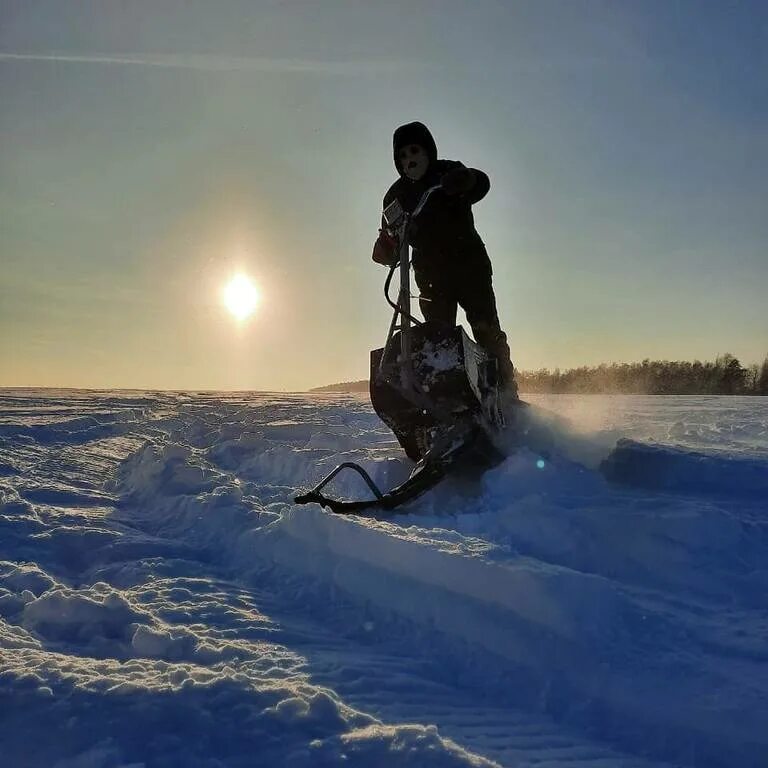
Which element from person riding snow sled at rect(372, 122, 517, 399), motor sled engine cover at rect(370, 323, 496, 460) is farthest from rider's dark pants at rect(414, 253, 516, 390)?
motor sled engine cover at rect(370, 323, 496, 460)

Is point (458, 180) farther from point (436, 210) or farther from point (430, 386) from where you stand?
point (430, 386)

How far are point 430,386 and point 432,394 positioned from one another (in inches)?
2.0

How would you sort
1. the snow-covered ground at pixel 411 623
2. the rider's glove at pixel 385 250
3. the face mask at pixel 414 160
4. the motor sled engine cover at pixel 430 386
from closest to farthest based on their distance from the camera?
the snow-covered ground at pixel 411 623
the motor sled engine cover at pixel 430 386
the rider's glove at pixel 385 250
the face mask at pixel 414 160

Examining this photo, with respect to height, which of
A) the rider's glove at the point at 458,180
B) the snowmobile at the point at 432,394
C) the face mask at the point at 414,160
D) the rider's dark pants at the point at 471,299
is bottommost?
the snowmobile at the point at 432,394

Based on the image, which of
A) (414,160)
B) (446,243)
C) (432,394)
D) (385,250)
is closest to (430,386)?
(432,394)

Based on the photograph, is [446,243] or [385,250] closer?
[385,250]

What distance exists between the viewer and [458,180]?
13.0ft

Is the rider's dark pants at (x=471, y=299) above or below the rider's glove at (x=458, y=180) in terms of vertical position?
below

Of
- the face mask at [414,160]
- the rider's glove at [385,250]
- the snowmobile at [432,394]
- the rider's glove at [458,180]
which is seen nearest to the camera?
the snowmobile at [432,394]

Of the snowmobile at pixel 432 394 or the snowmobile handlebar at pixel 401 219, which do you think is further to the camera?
the snowmobile handlebar at pixel 401 219

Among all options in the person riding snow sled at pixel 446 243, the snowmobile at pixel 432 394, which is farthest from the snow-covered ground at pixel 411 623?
the person riding snow sled at pixel 446 243

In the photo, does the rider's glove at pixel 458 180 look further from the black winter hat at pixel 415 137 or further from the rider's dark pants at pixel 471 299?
the rider's dark pants at pixel 471 299

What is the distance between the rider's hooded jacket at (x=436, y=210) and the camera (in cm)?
429

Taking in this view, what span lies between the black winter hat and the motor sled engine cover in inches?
56.1
